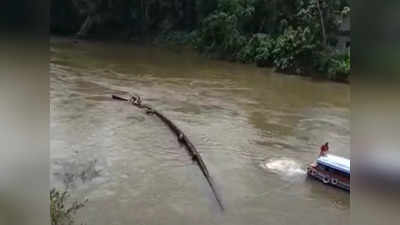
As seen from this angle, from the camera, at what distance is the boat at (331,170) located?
243 inches

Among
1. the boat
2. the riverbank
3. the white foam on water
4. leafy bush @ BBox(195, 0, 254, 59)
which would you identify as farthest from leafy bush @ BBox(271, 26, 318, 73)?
the boat

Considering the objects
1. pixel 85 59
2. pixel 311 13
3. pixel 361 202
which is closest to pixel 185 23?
pixel 85 59

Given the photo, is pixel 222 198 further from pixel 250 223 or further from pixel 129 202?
pixel 129 202

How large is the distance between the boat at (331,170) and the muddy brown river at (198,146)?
118 mm

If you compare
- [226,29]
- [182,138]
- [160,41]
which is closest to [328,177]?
[182,138]

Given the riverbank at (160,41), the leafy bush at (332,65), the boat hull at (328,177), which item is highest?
the riverbank at (160,41)

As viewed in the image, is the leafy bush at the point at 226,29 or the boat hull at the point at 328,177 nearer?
the boat hull at the point at 328,177

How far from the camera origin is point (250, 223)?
5.11 metres

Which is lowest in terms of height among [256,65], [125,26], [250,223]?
A: [250,223]

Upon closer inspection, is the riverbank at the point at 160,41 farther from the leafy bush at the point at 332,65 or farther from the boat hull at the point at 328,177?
the boat hull at the point at 328,177

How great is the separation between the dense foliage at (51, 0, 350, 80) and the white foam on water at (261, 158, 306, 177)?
4503mm

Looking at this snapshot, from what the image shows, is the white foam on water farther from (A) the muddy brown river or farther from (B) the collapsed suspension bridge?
(B) the collapsed suspension bridge

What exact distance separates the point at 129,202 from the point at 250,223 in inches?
56.2

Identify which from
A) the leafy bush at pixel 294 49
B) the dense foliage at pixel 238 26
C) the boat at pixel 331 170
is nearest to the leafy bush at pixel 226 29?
the dense foliage at pixel 238 26
